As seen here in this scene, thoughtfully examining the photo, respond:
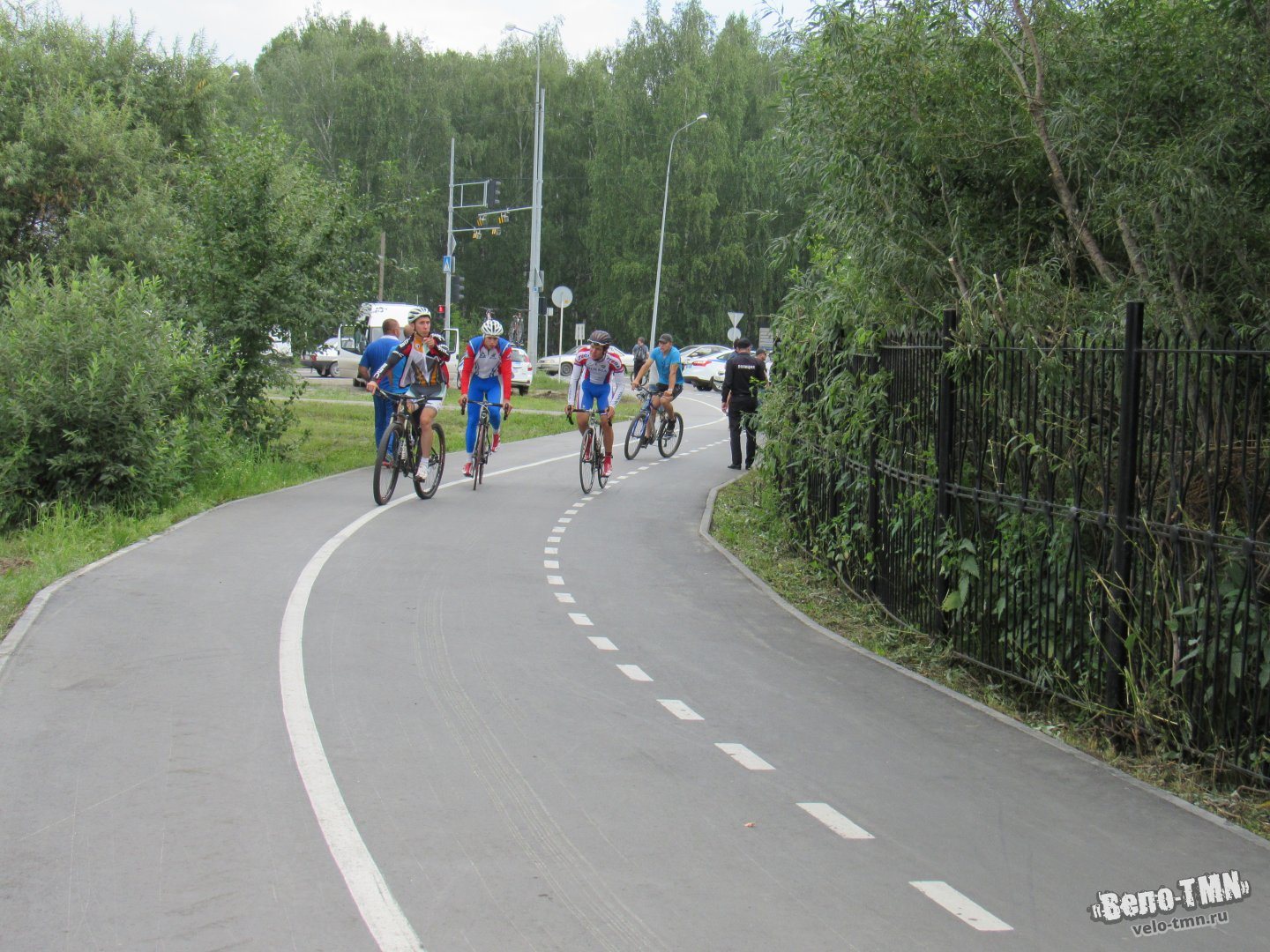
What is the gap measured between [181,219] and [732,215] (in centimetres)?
4450

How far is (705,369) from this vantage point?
5303 cm

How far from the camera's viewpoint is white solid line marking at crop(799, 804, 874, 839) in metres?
5.25

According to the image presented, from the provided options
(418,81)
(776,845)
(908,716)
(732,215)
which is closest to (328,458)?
(908,716)

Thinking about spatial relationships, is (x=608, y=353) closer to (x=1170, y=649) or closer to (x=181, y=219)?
(x=181, y=219)

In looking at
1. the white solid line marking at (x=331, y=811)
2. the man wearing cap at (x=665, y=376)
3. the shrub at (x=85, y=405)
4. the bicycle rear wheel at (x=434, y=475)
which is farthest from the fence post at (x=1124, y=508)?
the man wearing cap at (x=665, y=376)

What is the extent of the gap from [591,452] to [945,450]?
9.13 m

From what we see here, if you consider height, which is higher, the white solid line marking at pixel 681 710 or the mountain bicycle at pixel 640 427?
the mountain bicycle at pixel 640 427

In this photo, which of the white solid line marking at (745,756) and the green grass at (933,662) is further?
the white solid line marking at (745,756)

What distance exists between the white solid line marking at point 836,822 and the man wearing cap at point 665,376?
16449 mm

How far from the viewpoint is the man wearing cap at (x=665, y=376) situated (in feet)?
72.6

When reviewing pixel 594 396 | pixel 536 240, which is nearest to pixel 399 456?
pixel 594 396

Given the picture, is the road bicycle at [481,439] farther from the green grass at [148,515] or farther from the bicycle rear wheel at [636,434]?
the bicycle rear wheel at [636,434]

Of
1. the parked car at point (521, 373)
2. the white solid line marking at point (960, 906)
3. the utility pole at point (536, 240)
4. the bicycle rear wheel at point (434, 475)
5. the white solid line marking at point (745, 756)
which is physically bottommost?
the white solid line marking at point (745, 756)

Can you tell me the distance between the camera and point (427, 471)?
15.6 meters
